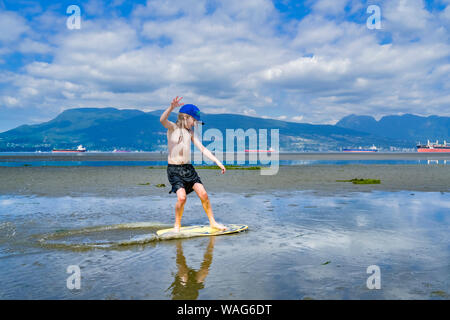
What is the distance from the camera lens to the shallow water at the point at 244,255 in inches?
187

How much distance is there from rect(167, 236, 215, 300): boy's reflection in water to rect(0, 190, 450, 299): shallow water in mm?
15

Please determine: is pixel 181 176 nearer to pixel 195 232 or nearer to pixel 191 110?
pixel 195 232

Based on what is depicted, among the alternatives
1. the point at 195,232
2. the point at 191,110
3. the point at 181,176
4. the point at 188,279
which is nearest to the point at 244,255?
the point at 188,279

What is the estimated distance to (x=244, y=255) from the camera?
A: 6582 millimetres

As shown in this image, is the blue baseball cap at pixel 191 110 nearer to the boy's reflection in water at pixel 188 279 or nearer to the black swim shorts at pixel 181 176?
the black swim shorts at pixel 181 176

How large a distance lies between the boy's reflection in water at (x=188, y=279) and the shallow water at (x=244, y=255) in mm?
15

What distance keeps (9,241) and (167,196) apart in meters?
8.92

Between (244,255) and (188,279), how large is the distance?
5.42ft

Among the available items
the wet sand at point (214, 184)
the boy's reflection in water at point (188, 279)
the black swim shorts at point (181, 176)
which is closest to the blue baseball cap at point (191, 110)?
the black swim shorts at point (181, 176)

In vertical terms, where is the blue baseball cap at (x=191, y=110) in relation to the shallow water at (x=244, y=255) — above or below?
above

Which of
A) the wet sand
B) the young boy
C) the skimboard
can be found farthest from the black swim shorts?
the wet sand

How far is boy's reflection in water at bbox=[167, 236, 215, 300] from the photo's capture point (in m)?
4.62
